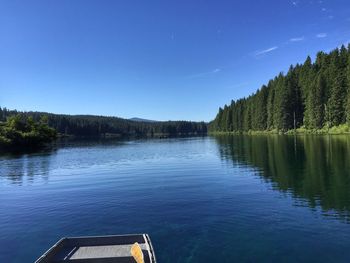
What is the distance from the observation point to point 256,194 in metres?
30.2

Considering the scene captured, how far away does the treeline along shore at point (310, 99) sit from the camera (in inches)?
4409

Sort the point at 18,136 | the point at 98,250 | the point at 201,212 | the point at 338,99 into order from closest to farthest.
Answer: the point at 98,250, the point at 201,212, the point at 338,99, the point at 18,136

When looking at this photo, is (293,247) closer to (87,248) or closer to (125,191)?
(87,248)

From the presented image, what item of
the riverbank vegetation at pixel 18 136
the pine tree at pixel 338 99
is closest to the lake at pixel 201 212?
the riverbank vegetation at pixel 18 136

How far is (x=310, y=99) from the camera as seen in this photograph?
125000 mm

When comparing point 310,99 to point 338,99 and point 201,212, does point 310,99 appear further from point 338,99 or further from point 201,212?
point 201,212

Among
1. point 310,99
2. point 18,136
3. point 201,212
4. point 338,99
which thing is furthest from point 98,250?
point 310,99

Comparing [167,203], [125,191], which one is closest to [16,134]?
[125,191]

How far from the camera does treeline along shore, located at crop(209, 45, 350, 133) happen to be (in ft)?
367

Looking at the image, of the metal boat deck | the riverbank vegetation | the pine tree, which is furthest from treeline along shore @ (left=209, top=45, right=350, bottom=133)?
the metal boat deck

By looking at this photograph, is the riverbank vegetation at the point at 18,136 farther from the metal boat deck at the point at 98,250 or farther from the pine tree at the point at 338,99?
the metal boat deck at the point at 98,250

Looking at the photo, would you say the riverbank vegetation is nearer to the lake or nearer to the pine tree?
Answer: the lake

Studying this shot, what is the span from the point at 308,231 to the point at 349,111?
92685 millimetres

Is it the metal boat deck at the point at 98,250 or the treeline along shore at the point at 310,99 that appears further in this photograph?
the treeline along shore at the point at 310,99
